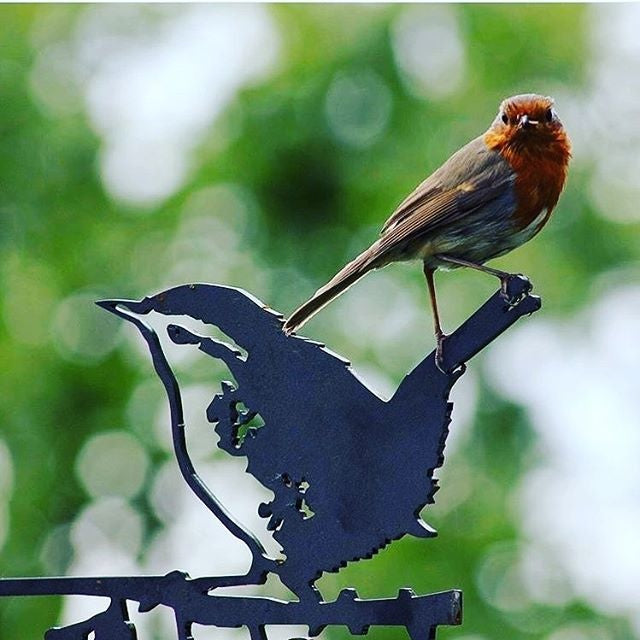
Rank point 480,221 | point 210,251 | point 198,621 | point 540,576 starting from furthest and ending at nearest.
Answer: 1. point 210,251
2. point 540,576
3. point 480,221
4. point 198,621

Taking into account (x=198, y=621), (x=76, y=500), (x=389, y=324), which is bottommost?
(x=198, y=621)

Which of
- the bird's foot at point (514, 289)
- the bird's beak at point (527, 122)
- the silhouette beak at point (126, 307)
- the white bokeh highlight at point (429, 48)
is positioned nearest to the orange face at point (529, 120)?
the bird's beak at point (527, 122)

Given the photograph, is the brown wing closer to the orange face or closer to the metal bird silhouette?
the orange face

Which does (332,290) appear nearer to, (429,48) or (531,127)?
(531,127)

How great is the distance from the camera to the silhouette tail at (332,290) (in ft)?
12.1

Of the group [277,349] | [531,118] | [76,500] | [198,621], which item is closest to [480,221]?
[531,118]

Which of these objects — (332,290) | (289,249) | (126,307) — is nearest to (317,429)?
(332,290)

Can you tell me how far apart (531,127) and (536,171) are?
0.43 feet

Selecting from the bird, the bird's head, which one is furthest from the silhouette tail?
the bird's head

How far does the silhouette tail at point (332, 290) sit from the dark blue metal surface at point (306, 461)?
0.08 meters

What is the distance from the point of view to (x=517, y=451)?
1124cm

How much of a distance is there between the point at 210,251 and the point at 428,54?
2515 millimetres

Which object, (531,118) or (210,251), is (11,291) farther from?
(531,118)

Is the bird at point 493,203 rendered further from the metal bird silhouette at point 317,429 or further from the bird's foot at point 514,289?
the bird's foot at point 514,289
